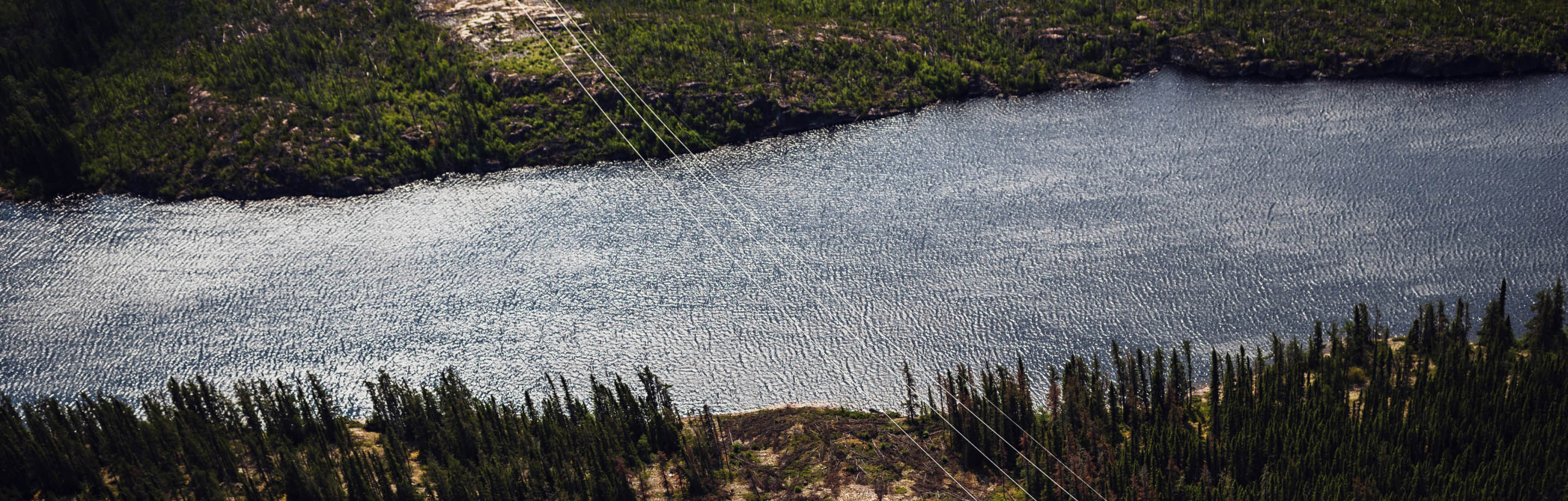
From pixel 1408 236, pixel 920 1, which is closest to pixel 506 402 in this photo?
pixel 1408 236

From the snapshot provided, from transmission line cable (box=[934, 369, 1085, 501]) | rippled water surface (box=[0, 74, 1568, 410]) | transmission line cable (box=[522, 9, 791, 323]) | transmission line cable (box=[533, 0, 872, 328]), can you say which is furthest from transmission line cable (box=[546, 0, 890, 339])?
transmission line cable (box=[934, 369, 1085, 501])

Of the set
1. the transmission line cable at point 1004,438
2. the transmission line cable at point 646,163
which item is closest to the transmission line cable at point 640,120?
the transmission line cable at point 646,163

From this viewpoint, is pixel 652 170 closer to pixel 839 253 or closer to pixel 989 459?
pixel 839 253

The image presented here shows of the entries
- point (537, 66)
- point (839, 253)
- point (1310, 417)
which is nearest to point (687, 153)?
point (537, 66)

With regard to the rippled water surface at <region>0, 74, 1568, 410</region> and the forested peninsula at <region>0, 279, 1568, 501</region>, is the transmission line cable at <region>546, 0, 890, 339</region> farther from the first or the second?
the forested peninsula at <region>0, 279, 1568, 501</region>

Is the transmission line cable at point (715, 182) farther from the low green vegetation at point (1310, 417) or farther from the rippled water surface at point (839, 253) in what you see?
the low green vegetation at point (1310, 417)

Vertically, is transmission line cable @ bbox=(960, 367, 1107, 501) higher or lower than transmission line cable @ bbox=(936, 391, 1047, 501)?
higher
